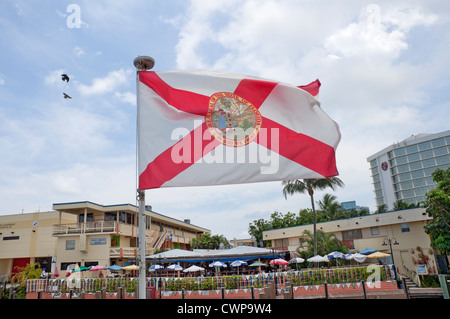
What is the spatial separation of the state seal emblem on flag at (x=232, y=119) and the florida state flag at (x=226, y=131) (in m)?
0.02

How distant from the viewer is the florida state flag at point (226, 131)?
695 centimetres

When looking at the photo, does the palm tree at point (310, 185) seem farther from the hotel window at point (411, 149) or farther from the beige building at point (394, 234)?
the hotel window at point (411, 149)

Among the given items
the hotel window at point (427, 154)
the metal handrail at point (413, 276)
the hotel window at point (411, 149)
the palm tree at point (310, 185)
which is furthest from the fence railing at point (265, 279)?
the hotel window at point (411, 149)

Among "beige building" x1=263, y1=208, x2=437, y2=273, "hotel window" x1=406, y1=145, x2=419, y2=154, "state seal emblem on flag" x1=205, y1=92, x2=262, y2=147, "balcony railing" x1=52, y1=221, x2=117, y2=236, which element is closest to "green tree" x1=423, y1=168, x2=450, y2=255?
"beige building" x1=263, y1=208, x2=437, y2=273

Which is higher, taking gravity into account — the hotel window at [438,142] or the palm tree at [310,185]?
the hotel window at [438,142]

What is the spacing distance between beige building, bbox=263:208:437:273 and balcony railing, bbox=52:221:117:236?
22713mm

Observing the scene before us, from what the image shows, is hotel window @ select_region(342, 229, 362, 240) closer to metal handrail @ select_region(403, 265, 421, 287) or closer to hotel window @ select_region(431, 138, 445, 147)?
metal handrail @ select_region(403, 265, 421, 287)

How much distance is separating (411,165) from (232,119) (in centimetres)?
11779

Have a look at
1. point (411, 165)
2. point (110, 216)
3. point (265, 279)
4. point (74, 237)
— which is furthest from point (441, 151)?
point (74, 237)

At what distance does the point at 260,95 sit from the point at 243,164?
69.7 inches

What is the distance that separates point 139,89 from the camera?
7.30 meters

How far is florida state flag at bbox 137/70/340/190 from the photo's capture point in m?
6.95
